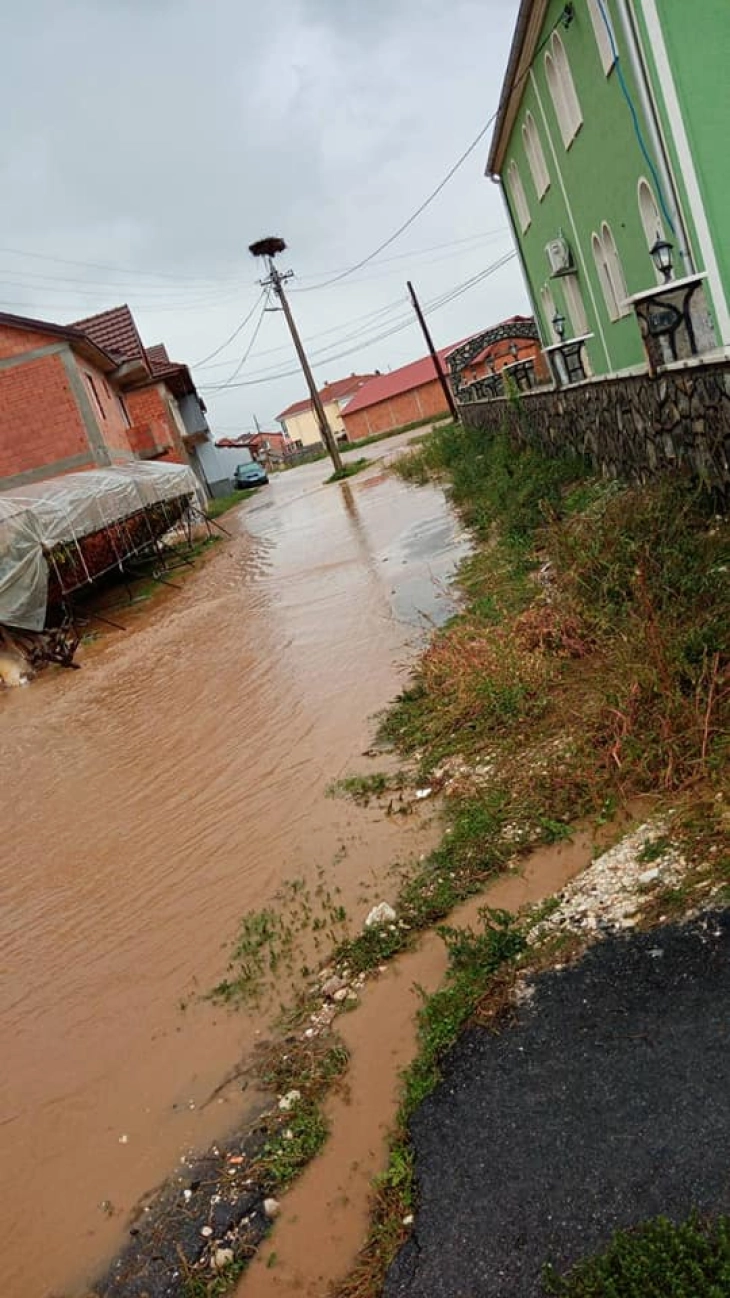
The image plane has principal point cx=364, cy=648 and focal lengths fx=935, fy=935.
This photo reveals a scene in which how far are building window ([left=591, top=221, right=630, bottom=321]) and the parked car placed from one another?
118 ft

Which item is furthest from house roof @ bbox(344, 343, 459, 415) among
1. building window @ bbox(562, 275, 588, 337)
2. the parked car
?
building window @ bbox(562, 275, 588, 337)

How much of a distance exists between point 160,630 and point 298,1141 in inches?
477

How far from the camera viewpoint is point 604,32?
11508mm

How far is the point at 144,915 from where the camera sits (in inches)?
214

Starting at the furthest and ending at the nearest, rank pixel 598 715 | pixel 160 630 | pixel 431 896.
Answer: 1. pixel 160 630
2. pixel 598 715
3. pixel 431 896

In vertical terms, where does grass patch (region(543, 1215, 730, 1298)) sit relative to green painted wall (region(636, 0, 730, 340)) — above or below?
below

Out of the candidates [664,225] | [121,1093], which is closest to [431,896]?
[121,1093]

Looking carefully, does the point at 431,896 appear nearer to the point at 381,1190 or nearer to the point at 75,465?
the point at 381,1190

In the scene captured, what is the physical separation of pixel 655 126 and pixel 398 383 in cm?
5224

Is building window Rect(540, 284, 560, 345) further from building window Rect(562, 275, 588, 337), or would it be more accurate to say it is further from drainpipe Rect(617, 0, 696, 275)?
drainpipe Rect(617, 0, 696, 275)

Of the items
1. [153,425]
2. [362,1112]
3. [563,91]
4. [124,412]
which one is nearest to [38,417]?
[124,412]

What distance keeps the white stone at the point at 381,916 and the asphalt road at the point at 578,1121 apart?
106cm

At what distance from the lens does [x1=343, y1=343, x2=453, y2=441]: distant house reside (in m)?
58.6

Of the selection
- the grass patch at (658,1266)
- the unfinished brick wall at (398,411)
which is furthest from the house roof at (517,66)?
the unfinished brick wall at (398,411)
